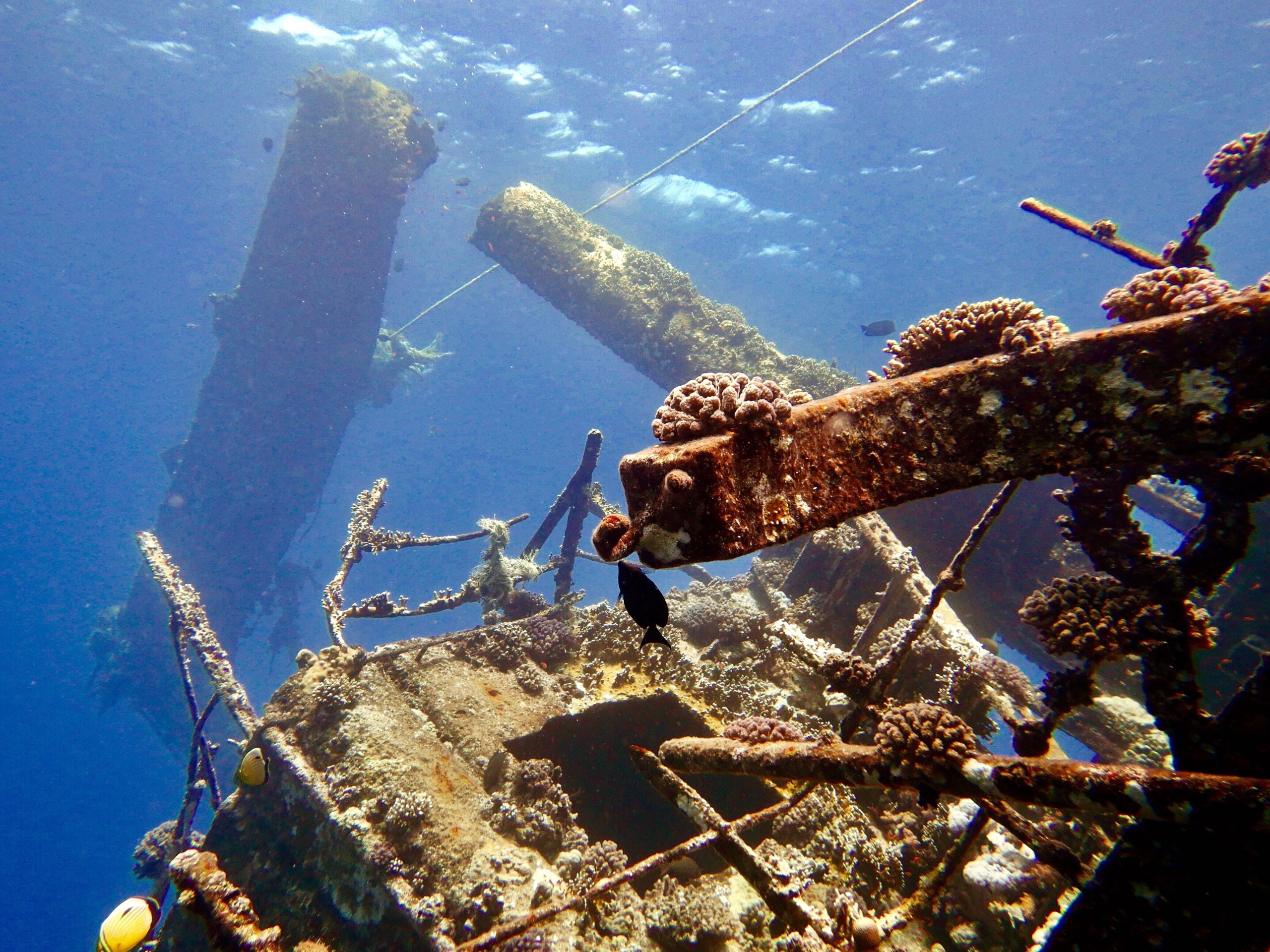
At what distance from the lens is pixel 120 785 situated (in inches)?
1849

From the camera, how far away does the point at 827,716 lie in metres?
5.72

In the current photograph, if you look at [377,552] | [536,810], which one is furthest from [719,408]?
[377,552]

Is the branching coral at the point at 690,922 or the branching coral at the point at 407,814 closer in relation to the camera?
the branching coral at the point at 690,922

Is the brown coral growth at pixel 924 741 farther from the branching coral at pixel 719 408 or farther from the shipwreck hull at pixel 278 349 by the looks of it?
the shipwreck hull at pixel 278 349

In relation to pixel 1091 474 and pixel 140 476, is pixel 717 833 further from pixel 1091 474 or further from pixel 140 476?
pixel 140 476

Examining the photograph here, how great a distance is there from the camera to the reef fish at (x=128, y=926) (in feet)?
14.9

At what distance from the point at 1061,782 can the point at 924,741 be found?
1.74ft

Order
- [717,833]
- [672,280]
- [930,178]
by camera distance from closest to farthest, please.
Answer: [717,833] → [672,280] → [930,178]

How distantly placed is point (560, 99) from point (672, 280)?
2847 cm

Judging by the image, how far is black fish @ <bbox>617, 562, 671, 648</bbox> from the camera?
2.28m

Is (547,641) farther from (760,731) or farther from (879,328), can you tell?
(879,328)

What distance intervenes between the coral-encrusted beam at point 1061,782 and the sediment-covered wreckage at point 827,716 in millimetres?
14

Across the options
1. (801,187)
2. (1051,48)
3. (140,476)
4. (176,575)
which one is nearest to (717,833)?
(176,575)

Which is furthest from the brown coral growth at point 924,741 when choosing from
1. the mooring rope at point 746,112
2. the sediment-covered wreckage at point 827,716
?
the mooring rope at point 746,112
